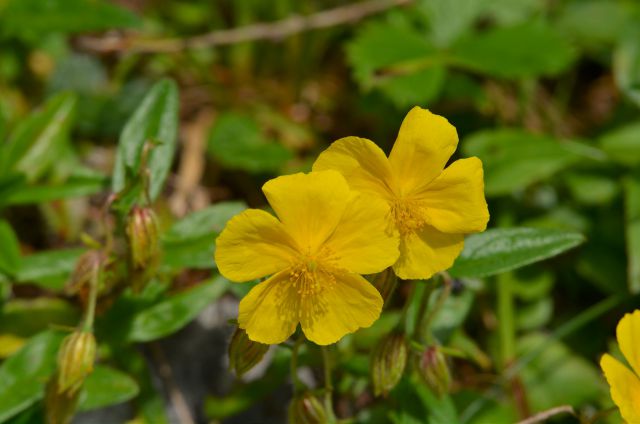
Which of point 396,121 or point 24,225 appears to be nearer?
point 24,225

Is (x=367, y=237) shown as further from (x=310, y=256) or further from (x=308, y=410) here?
(x=308, y=410)

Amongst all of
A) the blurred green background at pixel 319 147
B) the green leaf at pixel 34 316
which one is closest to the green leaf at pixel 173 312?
the blurred green background at pixel 319 147

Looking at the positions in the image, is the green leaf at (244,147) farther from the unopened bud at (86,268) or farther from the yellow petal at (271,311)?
the yellow petal at (271,311)

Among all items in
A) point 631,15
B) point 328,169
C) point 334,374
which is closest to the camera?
point 328,169

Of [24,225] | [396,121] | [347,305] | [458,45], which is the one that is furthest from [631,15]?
[24,225]

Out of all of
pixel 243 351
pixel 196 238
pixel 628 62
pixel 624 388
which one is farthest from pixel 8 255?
pixel 628 62

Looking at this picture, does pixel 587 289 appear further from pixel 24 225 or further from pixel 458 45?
pixel 24 225

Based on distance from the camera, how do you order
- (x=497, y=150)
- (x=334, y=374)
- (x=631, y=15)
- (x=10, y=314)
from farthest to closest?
(x=631, y=15) → (x=497, y=150) → (x=10, y=314) → (x=334, y=374)
